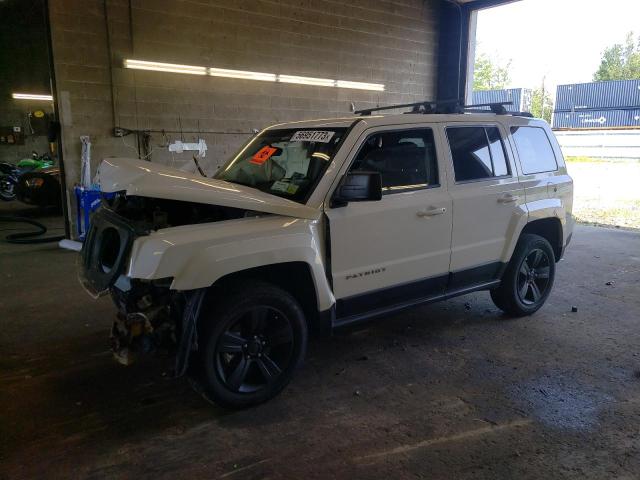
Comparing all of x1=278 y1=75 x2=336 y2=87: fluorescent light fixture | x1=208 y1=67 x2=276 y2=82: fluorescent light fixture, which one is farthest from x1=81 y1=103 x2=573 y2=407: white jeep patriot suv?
x1=278 y1=75 x2=336 y2=87: fluorescent light fixture

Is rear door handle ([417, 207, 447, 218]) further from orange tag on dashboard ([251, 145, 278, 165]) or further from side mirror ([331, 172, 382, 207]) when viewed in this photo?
orange tag on dashboard ([251, 145, 278, 165])

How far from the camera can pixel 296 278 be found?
10.4 feet

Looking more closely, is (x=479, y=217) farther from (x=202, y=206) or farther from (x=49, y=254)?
(x=49, y=254)

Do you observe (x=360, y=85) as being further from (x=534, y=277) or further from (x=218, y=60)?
(x=534, y=277)

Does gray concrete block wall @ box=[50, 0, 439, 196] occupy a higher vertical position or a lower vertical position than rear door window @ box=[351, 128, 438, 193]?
higher

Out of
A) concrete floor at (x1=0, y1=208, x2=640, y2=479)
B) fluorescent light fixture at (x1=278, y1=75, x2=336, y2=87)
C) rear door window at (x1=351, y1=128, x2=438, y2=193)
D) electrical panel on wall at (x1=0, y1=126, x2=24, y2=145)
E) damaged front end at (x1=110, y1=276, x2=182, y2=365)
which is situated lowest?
concrete floor at (x1=0, y1=208, x2=640, y2=479)

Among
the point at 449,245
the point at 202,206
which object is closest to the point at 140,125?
the point at 202,206

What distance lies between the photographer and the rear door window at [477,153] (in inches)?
152

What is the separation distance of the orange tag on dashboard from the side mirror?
2.70 ft

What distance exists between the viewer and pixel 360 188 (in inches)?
122

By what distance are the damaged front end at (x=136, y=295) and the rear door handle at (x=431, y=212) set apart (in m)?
1.32

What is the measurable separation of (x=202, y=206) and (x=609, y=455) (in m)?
2.79

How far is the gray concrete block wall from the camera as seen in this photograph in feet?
24.7

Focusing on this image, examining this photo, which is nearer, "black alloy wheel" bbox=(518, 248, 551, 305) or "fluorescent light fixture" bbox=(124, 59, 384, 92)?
"black alloy wheel" bbox=(518, 248, 551, 305)
